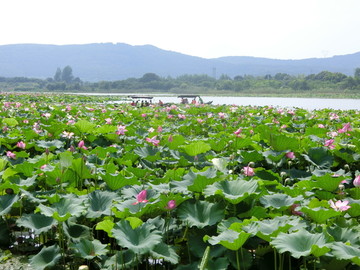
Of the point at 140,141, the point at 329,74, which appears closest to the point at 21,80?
the point at 329,74

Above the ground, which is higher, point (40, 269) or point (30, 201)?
point (30, 201)

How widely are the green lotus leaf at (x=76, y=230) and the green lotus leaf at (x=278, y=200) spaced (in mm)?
960

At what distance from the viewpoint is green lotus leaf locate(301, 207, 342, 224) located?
173 centimetres

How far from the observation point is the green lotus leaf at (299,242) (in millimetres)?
1490

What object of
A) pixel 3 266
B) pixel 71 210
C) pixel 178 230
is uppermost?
pixel 71 210

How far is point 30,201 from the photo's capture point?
93.9 inches

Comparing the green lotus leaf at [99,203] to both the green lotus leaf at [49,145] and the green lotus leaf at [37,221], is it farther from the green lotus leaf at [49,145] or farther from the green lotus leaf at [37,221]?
the green lotus leaf at [49,145]

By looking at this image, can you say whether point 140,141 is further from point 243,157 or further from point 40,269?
point 40,269

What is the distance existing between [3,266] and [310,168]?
251cm

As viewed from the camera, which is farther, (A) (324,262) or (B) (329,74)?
(B) (329,74)

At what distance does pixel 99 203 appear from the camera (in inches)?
87.7

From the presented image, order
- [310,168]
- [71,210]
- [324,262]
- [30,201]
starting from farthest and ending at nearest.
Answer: [310,168] → [30,201] → [71,210] → [324,262]

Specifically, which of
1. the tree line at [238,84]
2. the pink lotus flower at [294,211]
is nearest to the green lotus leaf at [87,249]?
the pink lotus flower at [294,211]

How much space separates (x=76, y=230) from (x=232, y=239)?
938 mm
